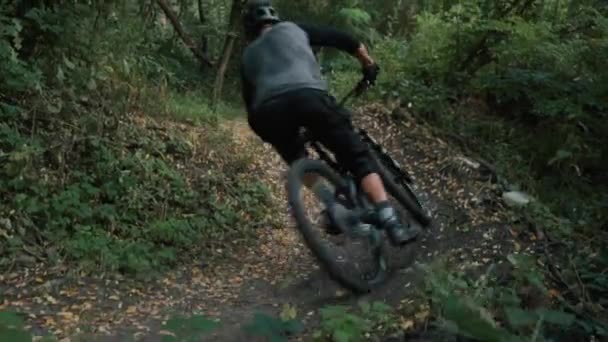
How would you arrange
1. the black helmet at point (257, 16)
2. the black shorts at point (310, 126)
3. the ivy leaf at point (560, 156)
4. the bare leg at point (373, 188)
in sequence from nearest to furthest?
the black shorts at point (310, 126) → the bare leg at point (373, 188) → the black helmet at point (257, 16) → the ivy leaf at point (560, 156)

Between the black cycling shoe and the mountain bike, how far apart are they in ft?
0.20

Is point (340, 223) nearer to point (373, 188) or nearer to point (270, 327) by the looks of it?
point (373, 188)

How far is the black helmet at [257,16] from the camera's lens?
460cm

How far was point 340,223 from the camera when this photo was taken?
431cm

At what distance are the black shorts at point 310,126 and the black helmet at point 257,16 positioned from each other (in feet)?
2.10

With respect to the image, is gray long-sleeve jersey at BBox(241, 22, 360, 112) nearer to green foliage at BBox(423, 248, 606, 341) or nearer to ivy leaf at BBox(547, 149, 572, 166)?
green foliage at BBox(423, 248, 606, 341)

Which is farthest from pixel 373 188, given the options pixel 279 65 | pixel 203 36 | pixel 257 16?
pixel 203 36

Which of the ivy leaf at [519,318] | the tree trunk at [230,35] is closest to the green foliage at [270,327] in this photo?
the ivy leaf at [519,318]

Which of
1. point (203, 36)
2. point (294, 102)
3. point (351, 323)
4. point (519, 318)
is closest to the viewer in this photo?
point (519, 318)

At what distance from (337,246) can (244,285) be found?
2.59 ft

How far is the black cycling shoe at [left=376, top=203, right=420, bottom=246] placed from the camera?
4.28 metres

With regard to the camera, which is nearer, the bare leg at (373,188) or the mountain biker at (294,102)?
the mountain biker at (294,102)

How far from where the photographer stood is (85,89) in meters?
6.39

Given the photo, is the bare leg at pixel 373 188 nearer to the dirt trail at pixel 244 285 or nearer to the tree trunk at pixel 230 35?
the dirt trail at pixel 244 285
